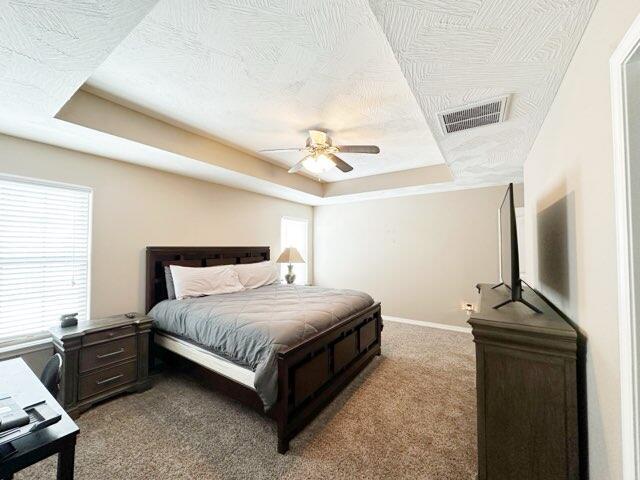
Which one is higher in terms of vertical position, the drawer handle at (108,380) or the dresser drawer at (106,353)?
the dresser drawer at (106,353)

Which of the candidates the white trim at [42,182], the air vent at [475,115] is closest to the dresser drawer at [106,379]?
the white trim at [42,182]

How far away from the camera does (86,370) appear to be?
2.20m

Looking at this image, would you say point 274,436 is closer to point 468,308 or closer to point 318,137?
point 318,137

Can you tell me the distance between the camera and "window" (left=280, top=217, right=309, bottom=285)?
17.6 feet

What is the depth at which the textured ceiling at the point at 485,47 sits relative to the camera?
1.07 m

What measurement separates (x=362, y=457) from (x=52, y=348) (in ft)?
9.30

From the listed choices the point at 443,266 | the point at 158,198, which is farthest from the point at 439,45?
the point at 443,266

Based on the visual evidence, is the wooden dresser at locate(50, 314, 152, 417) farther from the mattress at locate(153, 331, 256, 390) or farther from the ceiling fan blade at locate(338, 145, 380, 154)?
the ceiling fan blade at locate(338, 145, 380, 154)

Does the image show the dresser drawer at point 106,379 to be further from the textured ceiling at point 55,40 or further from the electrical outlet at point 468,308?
the electrical outlet at point 468,308

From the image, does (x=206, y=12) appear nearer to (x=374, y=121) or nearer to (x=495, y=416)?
(x=374, y=121)

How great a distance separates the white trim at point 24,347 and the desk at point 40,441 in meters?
1.34

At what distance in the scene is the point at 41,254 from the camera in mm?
2420

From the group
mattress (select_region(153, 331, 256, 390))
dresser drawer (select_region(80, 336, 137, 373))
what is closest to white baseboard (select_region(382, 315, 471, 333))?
mattress (select_region(153, 331, 256, 390))

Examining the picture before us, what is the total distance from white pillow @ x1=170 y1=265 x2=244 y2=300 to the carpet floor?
920mm
